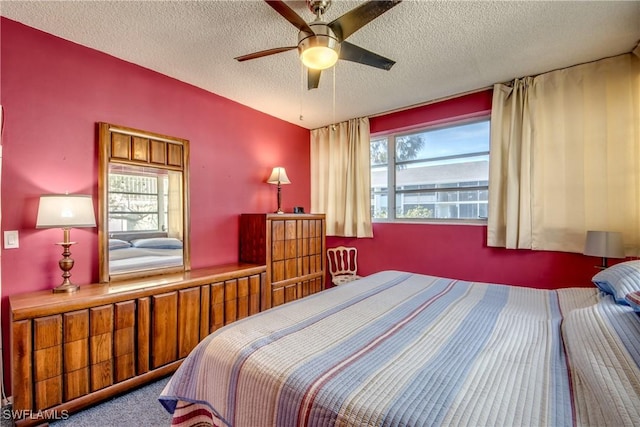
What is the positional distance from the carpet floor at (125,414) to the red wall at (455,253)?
2.71 metres

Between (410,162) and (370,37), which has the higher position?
(370,37)

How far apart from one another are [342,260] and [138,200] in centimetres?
256

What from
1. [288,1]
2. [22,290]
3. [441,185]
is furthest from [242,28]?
[441,185]

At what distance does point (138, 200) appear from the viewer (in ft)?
8.36

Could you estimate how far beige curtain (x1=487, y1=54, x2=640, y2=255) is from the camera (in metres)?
2.38

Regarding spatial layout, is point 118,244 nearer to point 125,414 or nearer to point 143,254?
point 143,254

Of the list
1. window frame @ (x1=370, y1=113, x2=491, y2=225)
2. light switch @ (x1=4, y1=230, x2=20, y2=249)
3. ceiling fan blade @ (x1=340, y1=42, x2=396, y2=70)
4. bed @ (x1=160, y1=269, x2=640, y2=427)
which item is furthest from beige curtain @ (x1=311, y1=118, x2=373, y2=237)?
light switch @ (x1=4, y1=230, x2=20, y2=249)

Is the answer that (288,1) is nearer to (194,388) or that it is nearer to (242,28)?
(242,28)

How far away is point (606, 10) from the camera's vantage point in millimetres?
1871

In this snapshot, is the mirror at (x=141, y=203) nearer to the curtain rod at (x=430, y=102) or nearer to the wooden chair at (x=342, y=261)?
the wooden chair at (x=342, y=261)

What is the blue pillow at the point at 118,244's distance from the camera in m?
2.36

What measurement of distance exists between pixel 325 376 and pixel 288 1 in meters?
2.04

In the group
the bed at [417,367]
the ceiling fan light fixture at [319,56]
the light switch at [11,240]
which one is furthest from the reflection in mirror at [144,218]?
the ceiling fan light fixture at [319,56]

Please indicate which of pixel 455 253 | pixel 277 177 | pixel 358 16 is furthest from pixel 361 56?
pixel 455 253
